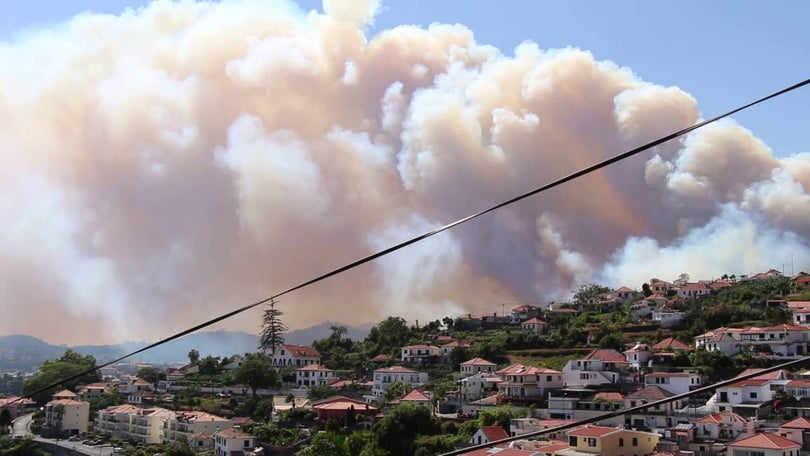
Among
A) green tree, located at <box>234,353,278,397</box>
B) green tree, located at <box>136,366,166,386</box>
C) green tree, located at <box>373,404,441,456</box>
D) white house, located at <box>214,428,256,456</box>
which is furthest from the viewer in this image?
green tree, located at <box>136,366,166,386</box>

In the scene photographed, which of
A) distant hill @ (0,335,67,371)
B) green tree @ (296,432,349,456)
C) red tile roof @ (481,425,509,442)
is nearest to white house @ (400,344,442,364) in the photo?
red tile roof @ (481,425,509,442)

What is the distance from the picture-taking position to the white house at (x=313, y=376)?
140 feet

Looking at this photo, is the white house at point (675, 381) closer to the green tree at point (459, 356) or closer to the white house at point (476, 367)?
the white house at point (476, 367)

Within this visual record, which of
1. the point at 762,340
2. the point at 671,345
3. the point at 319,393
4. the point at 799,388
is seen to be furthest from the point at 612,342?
the point at 319,393

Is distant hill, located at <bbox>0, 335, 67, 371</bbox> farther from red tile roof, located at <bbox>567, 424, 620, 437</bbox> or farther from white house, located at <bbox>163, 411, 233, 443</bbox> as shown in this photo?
red tile roof, located at <bbox>567, 424, 620, 437</bbox>

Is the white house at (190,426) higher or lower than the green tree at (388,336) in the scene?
lower

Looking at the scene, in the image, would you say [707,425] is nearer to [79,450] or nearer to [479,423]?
[479,423]

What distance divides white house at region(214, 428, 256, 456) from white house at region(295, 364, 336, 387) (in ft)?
37.3

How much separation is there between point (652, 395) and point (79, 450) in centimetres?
2250

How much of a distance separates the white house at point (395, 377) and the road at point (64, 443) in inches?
448

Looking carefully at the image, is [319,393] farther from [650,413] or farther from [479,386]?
[650,413]

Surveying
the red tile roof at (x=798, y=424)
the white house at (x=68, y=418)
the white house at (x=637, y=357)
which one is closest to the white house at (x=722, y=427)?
the red tile roof at (x=798, y=424)

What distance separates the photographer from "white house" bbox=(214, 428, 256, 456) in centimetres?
3028

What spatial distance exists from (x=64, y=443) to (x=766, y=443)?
92.9ft
